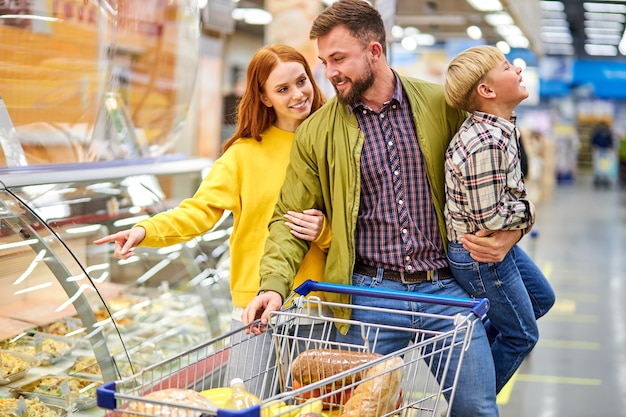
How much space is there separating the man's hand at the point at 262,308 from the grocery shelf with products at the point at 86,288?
77 cm

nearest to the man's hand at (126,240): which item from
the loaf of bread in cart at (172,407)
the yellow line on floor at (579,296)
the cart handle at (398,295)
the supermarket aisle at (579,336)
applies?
the cart handle at (398,295)

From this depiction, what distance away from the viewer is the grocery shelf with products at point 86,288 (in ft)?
8.91

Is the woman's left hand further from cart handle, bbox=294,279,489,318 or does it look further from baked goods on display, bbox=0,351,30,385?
baked goods on display, bbox=0,351,30,385

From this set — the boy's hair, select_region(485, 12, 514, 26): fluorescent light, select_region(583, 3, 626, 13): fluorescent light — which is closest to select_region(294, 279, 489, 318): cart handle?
the boy's hair

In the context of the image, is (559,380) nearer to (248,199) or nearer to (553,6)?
(248,199)

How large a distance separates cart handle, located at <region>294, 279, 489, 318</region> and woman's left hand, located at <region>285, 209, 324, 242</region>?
168 mm

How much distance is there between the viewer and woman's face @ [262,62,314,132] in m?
2.69

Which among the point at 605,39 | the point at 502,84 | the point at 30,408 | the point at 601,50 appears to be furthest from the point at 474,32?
the point at 601,50

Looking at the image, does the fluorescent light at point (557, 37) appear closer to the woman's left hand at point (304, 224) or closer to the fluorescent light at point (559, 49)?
the fluorescent light at point (559, 49)

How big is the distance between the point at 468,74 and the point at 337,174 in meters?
0.50

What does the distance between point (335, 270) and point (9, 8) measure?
5.76 ft

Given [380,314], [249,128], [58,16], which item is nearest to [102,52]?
[58,16]

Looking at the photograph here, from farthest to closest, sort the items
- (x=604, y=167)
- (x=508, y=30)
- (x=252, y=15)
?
1. (x=604, y=167)
2. (x=252, y=15)
3. (x=508, y=30)

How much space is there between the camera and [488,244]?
93.8 inches
